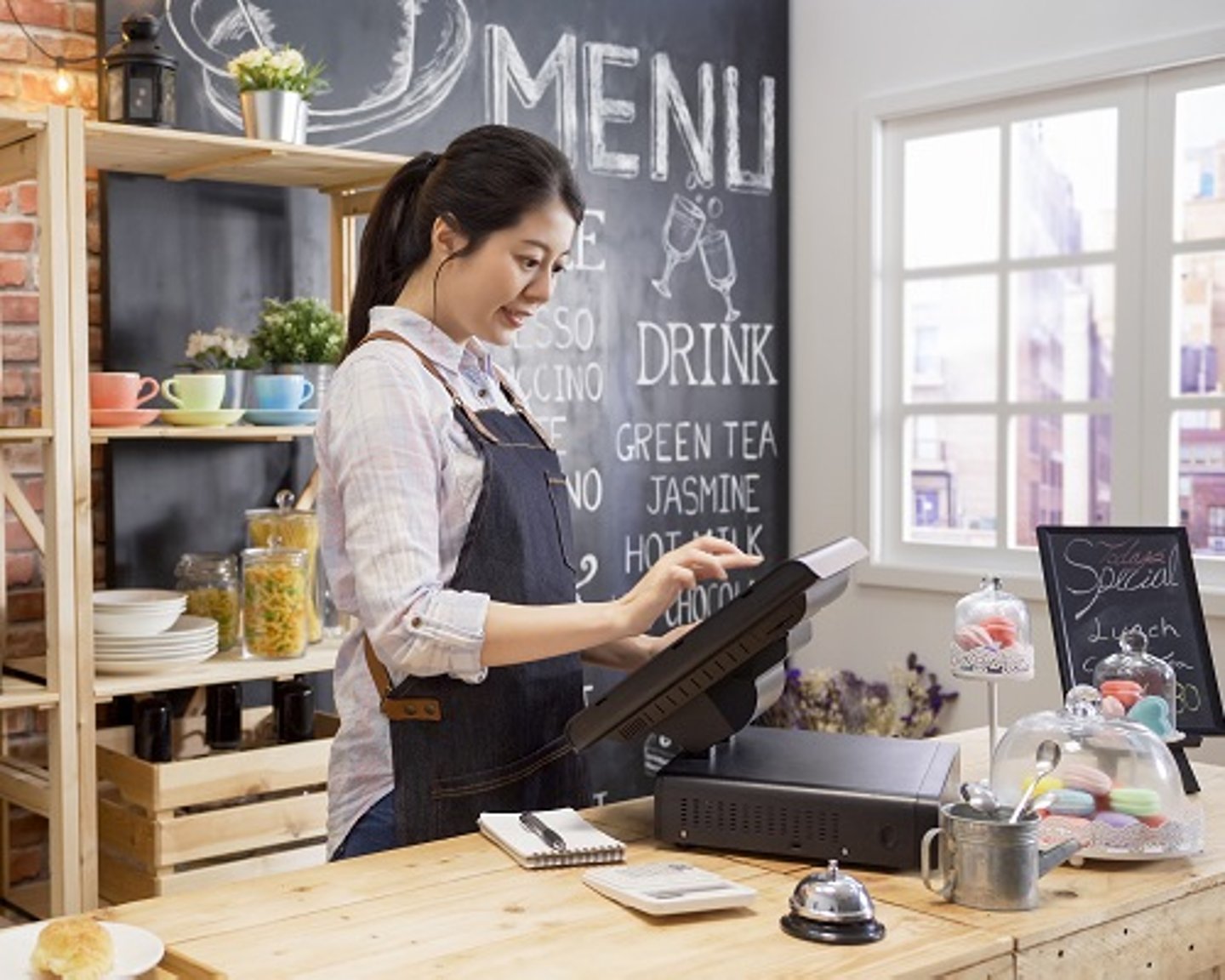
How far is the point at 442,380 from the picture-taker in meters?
2.25

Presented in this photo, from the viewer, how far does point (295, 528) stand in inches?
140

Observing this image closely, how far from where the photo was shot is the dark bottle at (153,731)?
3.35m

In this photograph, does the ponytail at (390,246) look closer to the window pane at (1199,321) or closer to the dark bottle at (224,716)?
the dark bottle at (224,716)

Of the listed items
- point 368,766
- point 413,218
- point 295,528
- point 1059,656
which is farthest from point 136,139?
point 1059,656

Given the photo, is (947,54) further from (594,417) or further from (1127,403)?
(594,417)

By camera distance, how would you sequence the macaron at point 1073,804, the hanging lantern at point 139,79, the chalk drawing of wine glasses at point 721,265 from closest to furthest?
the macaron at point 1073,804, the hanging lantern at point 139,79, the chalk drawing of wine glasses at point 721,265

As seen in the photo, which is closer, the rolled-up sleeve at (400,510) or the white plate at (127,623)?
the rolled-up sleeve at (400,510)

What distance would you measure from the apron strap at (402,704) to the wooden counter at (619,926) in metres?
0.22

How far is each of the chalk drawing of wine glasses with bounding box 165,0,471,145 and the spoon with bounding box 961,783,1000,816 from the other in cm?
265

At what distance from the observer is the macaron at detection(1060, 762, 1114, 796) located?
198cm

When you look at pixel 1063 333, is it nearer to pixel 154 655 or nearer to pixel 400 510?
pixel 154 655

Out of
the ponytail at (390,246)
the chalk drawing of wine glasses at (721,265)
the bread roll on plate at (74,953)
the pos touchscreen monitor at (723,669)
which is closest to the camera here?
the bread roll on plate at (74,953)

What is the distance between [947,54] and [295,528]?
2447mm

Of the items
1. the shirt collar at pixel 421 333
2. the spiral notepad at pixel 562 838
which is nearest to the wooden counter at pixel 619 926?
the spiral notepad at pixel 562 838
